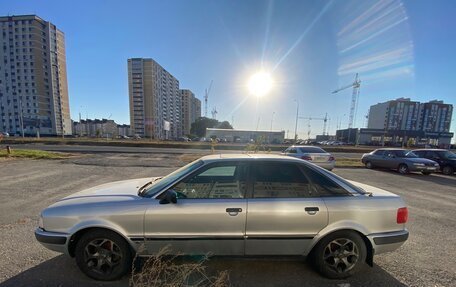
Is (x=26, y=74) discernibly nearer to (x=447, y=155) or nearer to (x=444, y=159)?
(x=444, y=159)

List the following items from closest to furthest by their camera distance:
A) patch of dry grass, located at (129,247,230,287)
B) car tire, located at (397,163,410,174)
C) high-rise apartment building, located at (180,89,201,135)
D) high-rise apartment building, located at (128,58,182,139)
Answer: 1. patch of dry grass, located at (129,247,230,287)
2. car tire, located at (397,163,410,174)
3. high-rise apartment building, located at (128,58,182,139)
4. high-rise apartment building, located at (180,89,201,135)

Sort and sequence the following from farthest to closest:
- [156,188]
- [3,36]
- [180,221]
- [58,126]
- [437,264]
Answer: [58,126] → [3,36] → [437,264] → [156,188] → [180,221]

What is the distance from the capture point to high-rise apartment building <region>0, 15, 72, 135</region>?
7975cm

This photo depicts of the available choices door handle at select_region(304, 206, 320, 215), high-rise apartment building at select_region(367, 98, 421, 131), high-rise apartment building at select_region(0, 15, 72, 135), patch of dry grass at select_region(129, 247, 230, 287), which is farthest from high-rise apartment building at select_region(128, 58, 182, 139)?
high-rise apartment building at select_region(367, 98, 421, 131)

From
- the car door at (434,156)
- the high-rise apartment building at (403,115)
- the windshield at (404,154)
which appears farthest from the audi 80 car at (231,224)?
the high-rise apartment building at (403,115)

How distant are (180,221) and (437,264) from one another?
377 cm

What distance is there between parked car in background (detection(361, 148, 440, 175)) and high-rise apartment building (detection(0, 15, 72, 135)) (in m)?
98.7

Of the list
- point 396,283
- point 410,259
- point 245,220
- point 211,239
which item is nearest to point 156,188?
point 211,239

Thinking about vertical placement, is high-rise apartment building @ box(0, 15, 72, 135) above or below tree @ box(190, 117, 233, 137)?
above

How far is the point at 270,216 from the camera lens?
2.50 metres

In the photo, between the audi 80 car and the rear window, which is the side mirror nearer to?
the audi 80 car

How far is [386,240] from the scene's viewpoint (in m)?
2.63

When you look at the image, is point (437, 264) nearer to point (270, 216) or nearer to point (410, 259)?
point (410, 259)

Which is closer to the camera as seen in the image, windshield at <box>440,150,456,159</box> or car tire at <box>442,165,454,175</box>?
car tire at <box>442,165,454,175</box>
